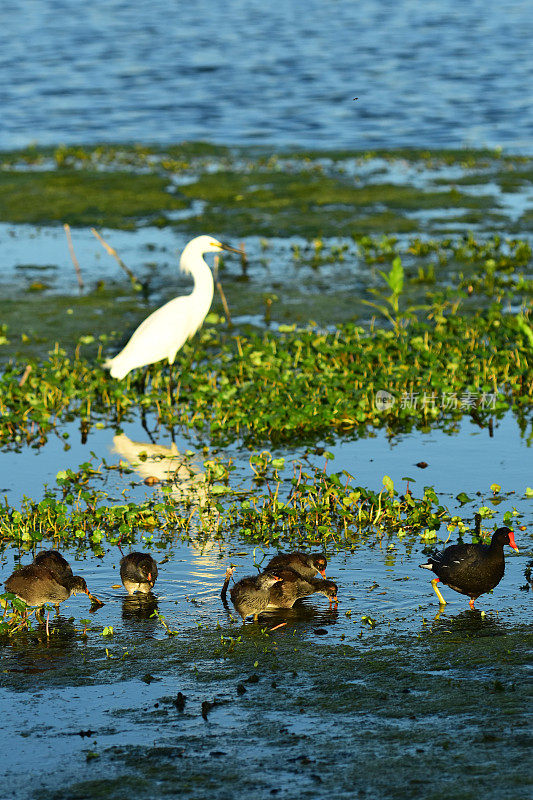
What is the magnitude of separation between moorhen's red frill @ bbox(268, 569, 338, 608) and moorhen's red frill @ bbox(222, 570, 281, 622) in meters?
0.06

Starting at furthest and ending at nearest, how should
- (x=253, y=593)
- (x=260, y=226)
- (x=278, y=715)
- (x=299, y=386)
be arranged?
(x=260, y=226) → (x=299, y=386) → (x=253, y=593) → (x=278, y=715)

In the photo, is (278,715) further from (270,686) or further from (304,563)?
(304,563)

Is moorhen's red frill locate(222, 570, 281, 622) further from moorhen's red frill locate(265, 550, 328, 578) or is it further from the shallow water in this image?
moorhen's red frill locate(265, 550, 328, 578)

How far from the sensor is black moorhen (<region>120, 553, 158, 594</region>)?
624 cm

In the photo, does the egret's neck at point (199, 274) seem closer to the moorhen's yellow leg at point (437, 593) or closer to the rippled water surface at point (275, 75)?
the moorhen's yellow leg at point (437, 593)

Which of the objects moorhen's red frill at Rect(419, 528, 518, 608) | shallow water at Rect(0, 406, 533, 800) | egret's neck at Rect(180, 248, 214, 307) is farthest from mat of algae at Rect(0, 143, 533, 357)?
moorhen's red frill at Rect(419, 528, 518, 608)

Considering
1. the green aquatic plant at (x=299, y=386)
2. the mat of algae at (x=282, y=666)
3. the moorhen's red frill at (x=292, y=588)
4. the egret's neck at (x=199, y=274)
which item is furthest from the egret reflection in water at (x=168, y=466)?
Result: the egret's neck at (x=199, y=274)

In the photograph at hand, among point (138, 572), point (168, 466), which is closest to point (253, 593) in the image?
point (138, 572)

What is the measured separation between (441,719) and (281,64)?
3020cm

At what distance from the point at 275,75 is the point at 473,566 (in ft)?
88.9

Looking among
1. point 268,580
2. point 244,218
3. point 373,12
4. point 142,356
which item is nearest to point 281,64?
point 373,12

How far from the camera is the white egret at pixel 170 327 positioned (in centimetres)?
→ 1033

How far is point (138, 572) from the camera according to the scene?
20.5 ft

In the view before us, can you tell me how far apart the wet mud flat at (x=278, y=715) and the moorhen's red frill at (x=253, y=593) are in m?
0.11
